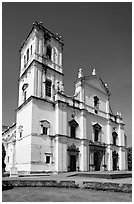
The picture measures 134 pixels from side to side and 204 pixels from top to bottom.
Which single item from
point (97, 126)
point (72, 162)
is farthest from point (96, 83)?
point (72, 162)

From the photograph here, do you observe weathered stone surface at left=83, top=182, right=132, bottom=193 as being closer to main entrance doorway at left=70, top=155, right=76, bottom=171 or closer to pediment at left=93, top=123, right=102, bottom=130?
main entrance doorway at left=70, top=155, right=76, bottom=171

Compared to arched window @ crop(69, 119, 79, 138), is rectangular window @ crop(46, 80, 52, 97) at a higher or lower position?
higher

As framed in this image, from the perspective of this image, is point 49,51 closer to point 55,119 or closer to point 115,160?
point 55,119

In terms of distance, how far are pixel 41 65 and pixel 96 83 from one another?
1163 cm

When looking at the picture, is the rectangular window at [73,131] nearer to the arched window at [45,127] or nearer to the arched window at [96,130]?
the arched window at [45,127]

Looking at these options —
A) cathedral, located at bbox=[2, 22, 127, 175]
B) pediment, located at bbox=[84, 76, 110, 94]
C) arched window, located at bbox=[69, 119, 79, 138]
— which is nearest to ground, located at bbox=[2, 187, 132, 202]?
cathedral, located at bbox=[2, 22, 127, 175]

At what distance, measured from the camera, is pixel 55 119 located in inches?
1053

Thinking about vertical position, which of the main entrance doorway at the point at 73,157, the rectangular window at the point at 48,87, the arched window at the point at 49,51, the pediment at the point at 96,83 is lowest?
the main entrance doorway at the point at 73,157

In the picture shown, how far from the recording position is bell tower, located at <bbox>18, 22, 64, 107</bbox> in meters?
27.0

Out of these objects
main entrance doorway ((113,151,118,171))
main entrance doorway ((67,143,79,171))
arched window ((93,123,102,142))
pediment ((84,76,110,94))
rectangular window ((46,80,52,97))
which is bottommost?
main entrance doorway ((113,151,118,171))

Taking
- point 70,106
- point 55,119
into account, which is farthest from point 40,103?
point 70,106

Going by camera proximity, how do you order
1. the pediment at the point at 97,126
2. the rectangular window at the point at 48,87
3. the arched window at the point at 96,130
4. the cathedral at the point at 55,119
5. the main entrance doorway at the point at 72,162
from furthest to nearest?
the arched window at the point at 96,130, the pediment at the point at 97,126, the rectangular window at the point at 48,87, the main entrance doorway at the point at 72,162, the cathedral at the point at 55,119

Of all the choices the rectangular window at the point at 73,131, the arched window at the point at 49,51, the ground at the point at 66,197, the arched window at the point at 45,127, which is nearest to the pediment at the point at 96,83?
the arched window at the point at 49,51

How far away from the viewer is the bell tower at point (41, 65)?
2700 centimetres
